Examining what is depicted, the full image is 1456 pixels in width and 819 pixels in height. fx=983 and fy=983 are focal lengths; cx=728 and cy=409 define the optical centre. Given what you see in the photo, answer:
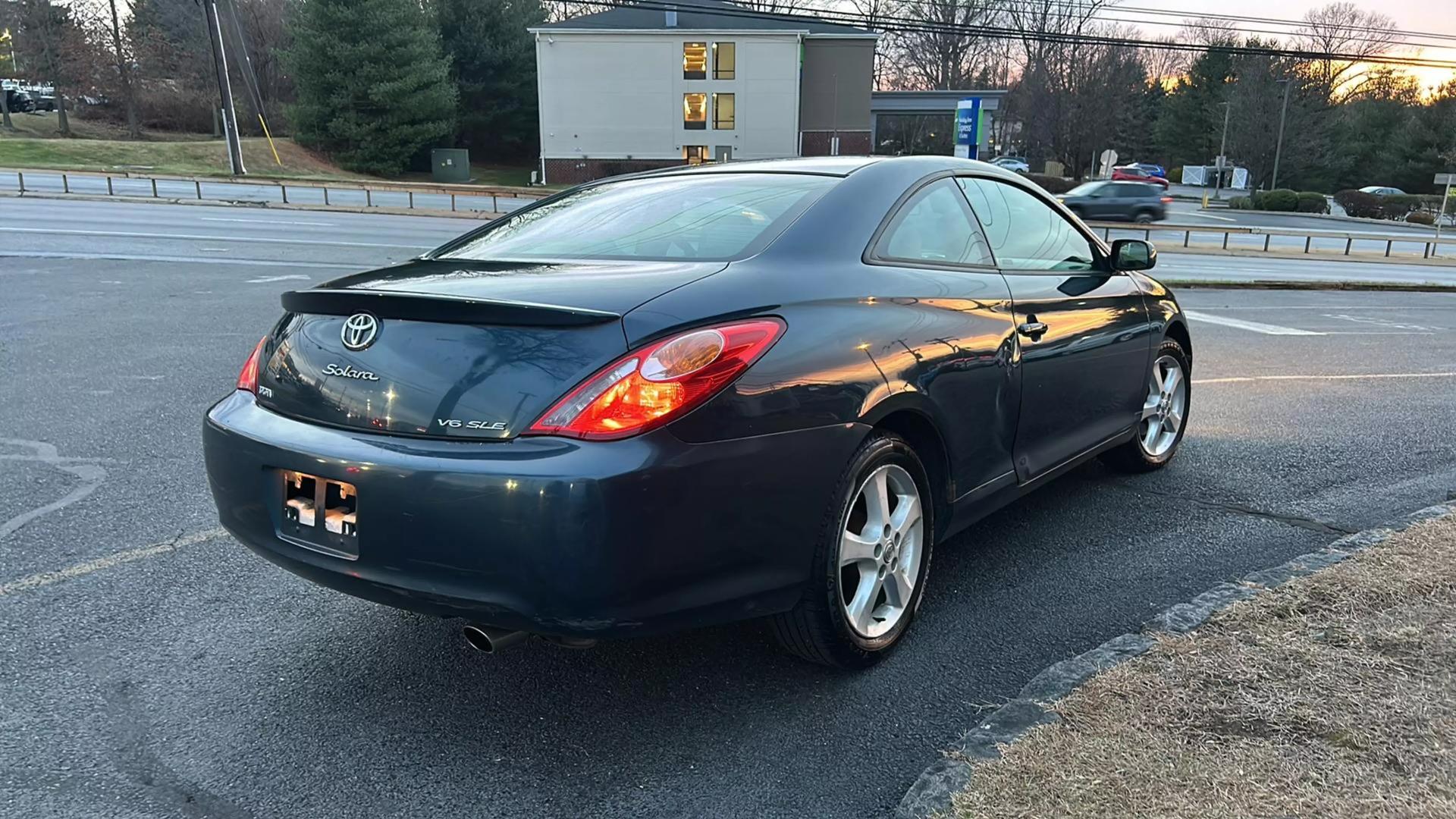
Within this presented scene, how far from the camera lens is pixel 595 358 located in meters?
2.36

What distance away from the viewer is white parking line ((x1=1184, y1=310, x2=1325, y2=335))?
1069cm

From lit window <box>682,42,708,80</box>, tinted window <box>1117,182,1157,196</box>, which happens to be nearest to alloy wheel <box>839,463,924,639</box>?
tinted window <box>1117,182,1157,196</box>

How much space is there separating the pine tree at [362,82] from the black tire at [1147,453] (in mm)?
48894

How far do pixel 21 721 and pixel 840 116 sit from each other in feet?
165

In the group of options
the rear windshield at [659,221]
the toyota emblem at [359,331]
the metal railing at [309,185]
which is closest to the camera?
the toyota emblem at [359,331]

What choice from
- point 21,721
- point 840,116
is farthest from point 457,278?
point 840,116

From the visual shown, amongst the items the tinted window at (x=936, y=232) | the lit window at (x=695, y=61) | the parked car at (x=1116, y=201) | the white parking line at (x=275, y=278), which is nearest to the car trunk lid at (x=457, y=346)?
the tinted window at (x=936, y=232)

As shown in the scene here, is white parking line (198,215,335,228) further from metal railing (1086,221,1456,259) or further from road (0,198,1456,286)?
metal railing (1086,221,1456,259)

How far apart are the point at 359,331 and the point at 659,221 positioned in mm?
1128

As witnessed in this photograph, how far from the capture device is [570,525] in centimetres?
225

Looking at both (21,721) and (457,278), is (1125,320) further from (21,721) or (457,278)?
(21,721)

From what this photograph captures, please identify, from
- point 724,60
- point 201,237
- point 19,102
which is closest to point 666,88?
point 724,60

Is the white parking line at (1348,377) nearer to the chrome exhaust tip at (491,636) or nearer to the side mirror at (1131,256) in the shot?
the side mirror at (1131,256)

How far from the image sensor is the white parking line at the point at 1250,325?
35.1 feet
